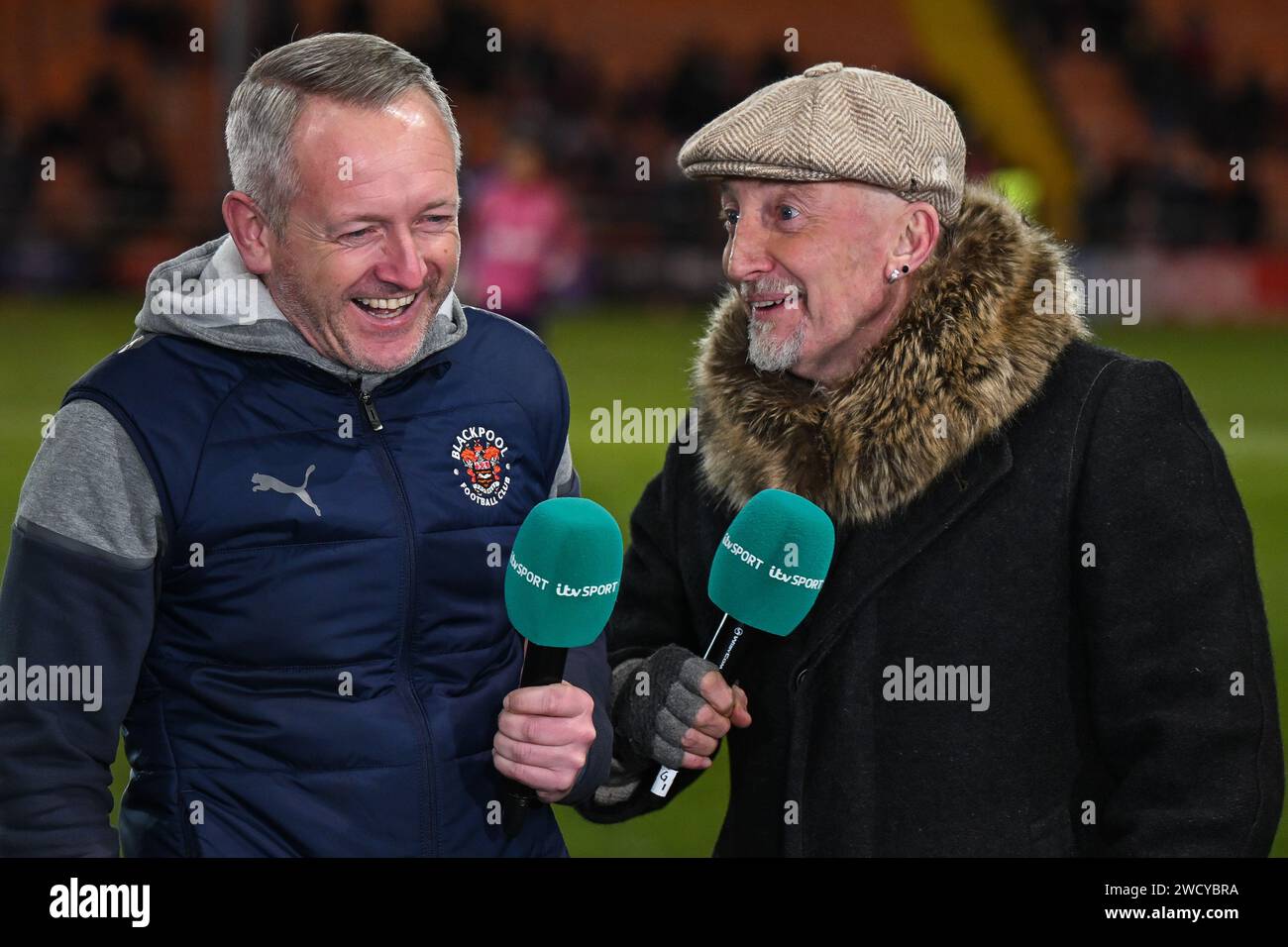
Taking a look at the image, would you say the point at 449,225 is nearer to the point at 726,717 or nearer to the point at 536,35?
the point at 726,717

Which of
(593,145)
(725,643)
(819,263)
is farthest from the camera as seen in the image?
(593,145)

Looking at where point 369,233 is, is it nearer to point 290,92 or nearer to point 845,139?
point 290,92

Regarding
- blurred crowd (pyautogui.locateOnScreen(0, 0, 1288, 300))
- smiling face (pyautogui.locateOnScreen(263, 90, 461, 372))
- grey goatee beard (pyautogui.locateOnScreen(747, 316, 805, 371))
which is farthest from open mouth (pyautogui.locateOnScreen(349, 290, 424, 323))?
blurred crowd (pyautogui.locateOnScreen(0, 0, 1288, 300))

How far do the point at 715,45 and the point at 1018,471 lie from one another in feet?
86.4

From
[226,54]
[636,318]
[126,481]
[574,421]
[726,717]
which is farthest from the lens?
[226,54]

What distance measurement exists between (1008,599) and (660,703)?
61 centimetres

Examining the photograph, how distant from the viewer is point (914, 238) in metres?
3.00

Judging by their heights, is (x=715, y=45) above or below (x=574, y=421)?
above

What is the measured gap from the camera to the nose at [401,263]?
2.59 metres

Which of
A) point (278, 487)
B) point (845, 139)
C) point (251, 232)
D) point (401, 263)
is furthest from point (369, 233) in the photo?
point (845, 139)

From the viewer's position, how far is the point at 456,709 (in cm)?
265

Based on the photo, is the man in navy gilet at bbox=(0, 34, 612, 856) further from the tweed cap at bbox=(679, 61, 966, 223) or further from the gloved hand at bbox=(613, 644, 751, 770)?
the tweed cap at bbox=(679, 61, 966, 223)

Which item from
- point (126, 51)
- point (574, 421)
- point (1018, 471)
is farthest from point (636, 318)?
point (1018, 471)

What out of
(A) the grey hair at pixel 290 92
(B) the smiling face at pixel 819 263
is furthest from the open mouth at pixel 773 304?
(A) the grey hair at pixel 290 92
